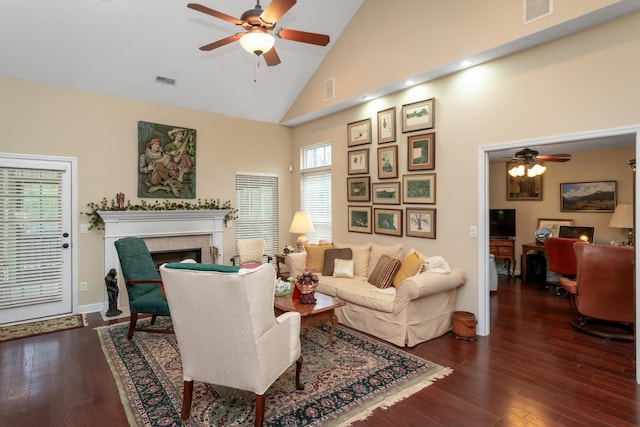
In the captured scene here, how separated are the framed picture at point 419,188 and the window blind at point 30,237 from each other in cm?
482

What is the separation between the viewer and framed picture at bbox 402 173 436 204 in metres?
4.53

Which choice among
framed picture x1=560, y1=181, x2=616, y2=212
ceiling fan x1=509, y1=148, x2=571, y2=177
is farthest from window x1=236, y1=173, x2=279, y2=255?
framed picture x1=560, y1=181, x2=616, y2=212

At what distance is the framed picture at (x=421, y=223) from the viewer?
14.8 feet

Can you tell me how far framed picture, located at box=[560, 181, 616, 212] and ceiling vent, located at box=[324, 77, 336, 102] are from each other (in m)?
4.76

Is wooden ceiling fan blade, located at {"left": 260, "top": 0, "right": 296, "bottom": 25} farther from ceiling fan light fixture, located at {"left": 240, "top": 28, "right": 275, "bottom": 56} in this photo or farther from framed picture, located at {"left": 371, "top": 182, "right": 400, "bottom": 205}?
framed picture, located at {"left": 371, "top": 182, "right": 400, "bottom": 205}

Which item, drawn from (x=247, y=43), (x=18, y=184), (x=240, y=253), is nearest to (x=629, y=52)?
(x=247, y=43)

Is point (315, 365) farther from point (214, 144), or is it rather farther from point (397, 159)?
point (214, 144)

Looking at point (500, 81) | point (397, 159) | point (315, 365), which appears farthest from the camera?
point (397, 159)

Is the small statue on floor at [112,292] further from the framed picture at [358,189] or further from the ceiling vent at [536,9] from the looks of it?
the ceiling vent at [536,9]

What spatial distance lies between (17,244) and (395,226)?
5.09 meters

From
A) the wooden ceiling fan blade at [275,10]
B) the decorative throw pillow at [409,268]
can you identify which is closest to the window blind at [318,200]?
the decorative throw pillow at [409,268]

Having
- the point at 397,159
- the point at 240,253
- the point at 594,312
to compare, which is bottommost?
the point at 594,312

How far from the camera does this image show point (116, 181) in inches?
204

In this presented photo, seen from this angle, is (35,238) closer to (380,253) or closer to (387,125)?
(380,253)
